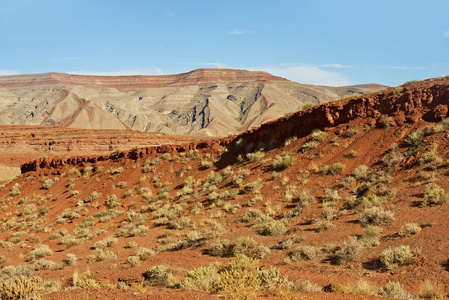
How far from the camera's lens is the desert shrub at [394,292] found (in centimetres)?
519

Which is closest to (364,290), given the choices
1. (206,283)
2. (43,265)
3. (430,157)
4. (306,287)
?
(306,287)

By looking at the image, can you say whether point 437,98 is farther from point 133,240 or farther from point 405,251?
point 133,240

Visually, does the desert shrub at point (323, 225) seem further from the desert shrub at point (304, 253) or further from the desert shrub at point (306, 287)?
the desert shrub at point (306, 287)

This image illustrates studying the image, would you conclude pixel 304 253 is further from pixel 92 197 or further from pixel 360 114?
pixel 92 197

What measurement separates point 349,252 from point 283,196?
5.94m

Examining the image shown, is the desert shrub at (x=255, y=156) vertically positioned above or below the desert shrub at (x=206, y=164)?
above

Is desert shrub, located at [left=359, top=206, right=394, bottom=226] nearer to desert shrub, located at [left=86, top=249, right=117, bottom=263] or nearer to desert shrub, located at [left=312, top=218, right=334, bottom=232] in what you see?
desert shrub, located at [left=312, top=218, right=334, bottom=232]

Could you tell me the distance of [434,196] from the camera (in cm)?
909

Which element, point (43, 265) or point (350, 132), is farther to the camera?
point (350, 132)

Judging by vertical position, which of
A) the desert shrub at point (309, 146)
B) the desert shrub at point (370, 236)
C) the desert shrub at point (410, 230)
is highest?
the desert shrub at point (309, 146)

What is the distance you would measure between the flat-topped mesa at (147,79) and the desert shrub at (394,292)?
163 m

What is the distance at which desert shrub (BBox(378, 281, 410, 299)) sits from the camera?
5.19 m

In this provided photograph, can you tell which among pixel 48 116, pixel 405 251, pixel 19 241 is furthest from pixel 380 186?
pixel 48 116

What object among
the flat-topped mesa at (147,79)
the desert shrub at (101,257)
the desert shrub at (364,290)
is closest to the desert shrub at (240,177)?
the desert shrub at (101,257)
